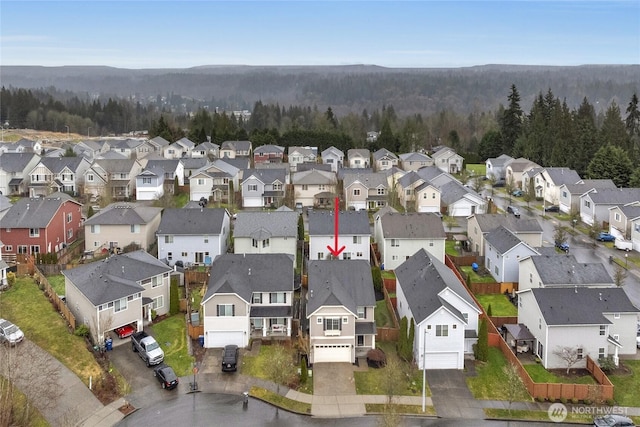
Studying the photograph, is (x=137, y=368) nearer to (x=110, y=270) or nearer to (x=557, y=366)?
(x=110, y=270)

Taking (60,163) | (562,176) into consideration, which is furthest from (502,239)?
(60,163)

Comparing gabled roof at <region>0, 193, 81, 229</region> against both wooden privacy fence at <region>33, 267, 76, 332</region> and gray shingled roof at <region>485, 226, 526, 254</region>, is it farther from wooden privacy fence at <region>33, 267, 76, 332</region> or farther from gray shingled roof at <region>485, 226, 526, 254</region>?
gray shingled roof at <region>485, 226, 526, 254</region>

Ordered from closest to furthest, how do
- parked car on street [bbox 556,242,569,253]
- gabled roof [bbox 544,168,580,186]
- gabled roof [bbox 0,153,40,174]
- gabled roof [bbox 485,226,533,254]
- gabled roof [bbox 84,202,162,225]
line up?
gabled roof [bbox 485,226,533,254], gabled roof [bbox 84,202,162,225], parked car on street [bbox 556,242,569,253], gabled roof [bbox 544,168,580,186], gabled roof [bbox 0,153,40,174]

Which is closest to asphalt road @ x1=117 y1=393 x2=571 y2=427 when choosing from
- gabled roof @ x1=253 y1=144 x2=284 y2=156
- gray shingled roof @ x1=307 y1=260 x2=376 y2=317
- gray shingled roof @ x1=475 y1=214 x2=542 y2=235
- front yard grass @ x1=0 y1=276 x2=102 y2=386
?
front yard grass @ x1=0 y1=276 x2=102 y2=386

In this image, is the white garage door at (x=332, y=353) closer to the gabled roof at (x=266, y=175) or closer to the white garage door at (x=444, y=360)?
the white garage door at (x=444, y=360)

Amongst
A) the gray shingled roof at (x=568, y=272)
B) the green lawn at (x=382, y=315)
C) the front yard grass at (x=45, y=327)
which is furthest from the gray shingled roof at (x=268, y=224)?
the gray shingled roof at (x=568, y=272)

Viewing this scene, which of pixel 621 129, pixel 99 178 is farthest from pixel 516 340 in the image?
pixel 621 129

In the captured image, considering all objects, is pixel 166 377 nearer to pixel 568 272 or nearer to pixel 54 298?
pixel 54 298
